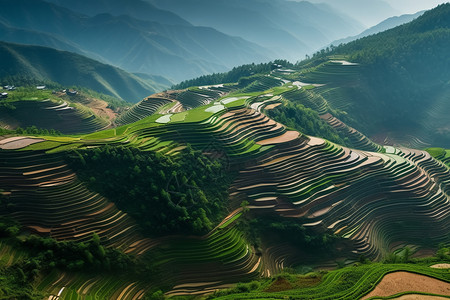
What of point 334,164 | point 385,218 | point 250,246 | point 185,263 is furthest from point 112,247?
point 385,218

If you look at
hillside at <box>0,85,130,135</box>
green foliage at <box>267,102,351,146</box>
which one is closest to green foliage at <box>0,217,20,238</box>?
green foliage at <box>267,102,351,146</box>

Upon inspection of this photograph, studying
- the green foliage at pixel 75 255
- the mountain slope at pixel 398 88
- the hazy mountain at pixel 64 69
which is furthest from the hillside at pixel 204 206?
the hazy mountain at pixel 64 69

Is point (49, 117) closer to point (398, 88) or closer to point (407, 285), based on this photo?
point (407, 285)

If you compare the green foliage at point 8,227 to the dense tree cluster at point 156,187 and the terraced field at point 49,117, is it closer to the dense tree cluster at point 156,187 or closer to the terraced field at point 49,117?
the dense tree cluster at point 156,187

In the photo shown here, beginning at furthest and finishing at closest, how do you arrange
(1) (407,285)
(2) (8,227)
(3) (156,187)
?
(3) (156,187)
(2) (8,227)
(1) (407,285)

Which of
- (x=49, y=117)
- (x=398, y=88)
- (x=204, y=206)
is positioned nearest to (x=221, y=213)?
(x=204, y=206)

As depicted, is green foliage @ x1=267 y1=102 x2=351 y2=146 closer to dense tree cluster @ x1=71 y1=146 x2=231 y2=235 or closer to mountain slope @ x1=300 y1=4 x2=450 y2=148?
mountain slope @ x1=300 y1=4 x2=450 y2=148
